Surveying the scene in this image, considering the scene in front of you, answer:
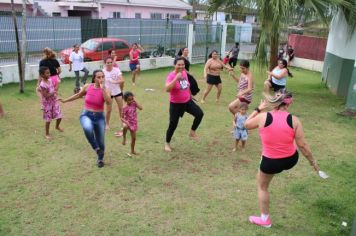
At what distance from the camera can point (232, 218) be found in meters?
4.67

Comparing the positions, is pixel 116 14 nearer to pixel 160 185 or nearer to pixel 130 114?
pixel 130 114

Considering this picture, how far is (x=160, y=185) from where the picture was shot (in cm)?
550

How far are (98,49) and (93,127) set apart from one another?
1152 centimetres

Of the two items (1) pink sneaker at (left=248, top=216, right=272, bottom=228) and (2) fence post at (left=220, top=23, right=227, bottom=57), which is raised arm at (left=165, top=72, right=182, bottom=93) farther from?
(2) fence post at (left=220, top=23, right=227, bottom=57)

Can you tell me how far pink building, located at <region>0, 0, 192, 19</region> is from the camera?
27.9 meters

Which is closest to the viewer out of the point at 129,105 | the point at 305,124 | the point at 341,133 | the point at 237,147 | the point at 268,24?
the point at 129,105

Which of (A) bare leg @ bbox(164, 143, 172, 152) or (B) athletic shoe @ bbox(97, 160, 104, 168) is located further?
(A) bare leg @ bbox(164, 143, 172, 152)

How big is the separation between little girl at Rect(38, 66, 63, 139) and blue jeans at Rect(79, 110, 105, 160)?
6.02 feet

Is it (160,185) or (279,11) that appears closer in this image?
(160,185)

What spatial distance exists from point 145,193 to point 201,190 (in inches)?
32.2

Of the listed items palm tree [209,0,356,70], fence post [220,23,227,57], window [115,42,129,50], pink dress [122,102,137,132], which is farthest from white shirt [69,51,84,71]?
fence post [220,23,227,57]

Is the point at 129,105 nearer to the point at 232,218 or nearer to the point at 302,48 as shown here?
the point at 232,218

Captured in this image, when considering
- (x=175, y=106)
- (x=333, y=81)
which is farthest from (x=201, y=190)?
(x=333, y=81)

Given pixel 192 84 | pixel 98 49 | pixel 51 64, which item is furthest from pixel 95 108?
pixel 98 49
